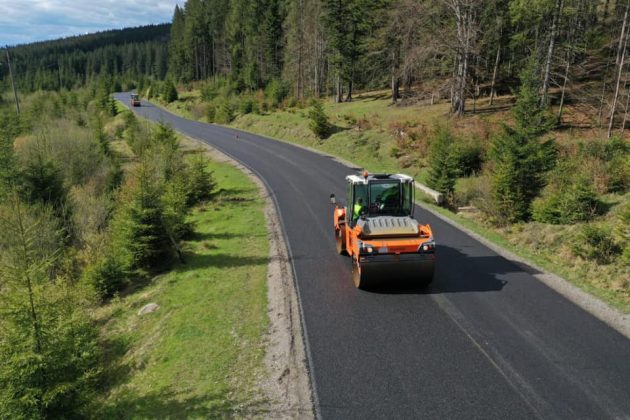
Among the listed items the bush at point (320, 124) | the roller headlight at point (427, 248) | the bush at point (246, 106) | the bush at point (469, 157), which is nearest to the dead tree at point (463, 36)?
the bush at point (469, 157)

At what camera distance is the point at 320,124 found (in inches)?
1571

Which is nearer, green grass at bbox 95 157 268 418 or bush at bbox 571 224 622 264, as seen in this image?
green grass at bbox 95 157 268 418

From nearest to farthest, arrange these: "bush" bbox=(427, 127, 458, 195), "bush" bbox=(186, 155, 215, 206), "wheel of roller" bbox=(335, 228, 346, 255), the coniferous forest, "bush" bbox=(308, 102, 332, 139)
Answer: the coniferous forest, "wheel of roller" bbox=(335, 228, 346, 255), "bush" bbox=(427, 127, 458, 195), "bush" bbox=(186, 155, 215, 206), "bush" bbox=(308, 102, 332, 139)

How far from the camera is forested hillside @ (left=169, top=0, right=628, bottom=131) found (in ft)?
107

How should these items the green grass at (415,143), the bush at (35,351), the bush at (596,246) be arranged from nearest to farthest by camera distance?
1. the bush at (35,351)
2. the green grass at (415,143)
3. the bush at (596,246)

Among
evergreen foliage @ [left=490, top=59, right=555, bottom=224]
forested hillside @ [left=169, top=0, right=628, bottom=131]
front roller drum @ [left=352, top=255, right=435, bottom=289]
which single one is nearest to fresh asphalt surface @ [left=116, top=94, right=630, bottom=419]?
front roller drum @ [left=352, top=255, right=435, bottom=289]

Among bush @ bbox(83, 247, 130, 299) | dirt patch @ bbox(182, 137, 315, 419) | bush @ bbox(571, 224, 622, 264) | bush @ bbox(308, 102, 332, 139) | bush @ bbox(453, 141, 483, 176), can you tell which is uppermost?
bush @ bbox(308, 102, 332, 139)

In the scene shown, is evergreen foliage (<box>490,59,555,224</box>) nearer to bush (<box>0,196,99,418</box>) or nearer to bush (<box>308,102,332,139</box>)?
bush (<box>0,196,99,418</box>)

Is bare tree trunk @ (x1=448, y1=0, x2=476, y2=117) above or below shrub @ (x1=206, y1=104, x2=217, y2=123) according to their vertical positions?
above

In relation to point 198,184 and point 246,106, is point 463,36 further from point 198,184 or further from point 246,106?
point 246,106

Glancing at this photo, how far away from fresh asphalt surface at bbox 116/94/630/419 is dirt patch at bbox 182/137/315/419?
25 centimetres

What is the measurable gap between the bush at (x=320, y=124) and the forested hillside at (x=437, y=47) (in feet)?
24.9

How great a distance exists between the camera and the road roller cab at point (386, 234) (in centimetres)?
1091

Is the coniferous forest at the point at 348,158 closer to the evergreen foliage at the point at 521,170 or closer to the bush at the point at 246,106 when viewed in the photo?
the evergreen foliage at the point at 521,170
